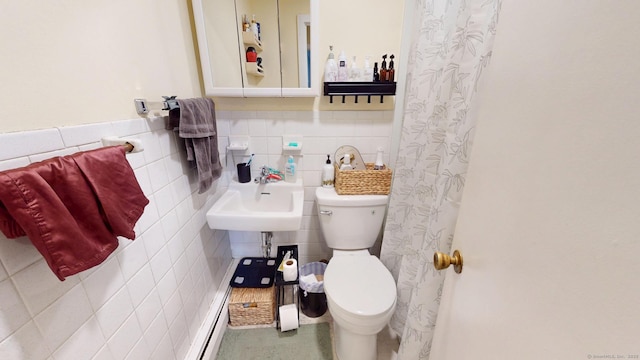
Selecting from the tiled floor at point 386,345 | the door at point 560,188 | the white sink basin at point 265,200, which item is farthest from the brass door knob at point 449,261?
the tiled floor at point 386,345

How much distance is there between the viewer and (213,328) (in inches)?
51.9

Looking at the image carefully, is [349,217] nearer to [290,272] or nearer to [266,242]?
[290,272]

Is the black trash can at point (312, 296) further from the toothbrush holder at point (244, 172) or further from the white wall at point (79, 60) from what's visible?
the white wall at point (79, 60)

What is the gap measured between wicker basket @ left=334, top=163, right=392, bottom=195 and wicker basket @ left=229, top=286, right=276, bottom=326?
82cm

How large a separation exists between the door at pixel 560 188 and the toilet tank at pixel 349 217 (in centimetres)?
87

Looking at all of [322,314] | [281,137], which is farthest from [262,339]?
[281,137]

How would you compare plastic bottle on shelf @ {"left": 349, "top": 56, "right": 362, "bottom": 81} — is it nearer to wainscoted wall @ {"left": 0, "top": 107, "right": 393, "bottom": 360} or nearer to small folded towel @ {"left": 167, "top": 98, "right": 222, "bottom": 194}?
wainscoted wall @ {"left": 0, "top": 107, "right": 393, "bottom": 360}

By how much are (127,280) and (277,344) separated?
3.09ft

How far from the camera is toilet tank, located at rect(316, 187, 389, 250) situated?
1.38 meters

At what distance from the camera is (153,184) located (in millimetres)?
917

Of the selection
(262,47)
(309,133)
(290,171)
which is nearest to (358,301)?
(290,171)

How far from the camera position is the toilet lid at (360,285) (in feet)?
3.41

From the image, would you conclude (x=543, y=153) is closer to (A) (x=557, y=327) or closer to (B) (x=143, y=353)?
(A) (x=557, y=327)

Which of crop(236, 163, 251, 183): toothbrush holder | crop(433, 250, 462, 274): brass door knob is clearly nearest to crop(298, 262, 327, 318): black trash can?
crop(236, 163, 251, 183): toothbrush holder
